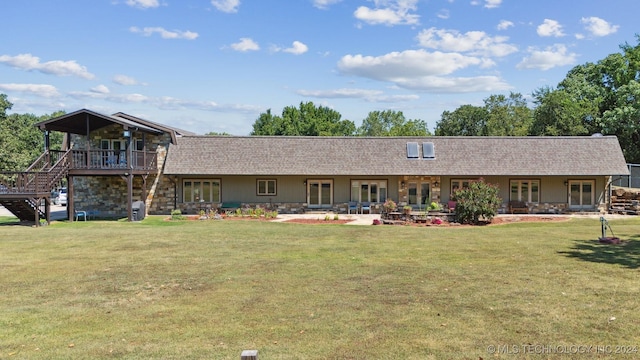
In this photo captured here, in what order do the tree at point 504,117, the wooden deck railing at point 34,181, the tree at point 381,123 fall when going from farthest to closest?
the tree at point 381,123 → the tree at point 504,117 → the wooden deck railing at point 34,181

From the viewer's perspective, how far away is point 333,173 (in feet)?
97.8

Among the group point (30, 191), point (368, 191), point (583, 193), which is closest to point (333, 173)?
point (368, 191)

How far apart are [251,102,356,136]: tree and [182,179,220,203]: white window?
47.3m

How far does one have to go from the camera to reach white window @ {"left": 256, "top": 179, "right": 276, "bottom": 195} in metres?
30.9

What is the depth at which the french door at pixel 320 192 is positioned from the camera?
30.9 m

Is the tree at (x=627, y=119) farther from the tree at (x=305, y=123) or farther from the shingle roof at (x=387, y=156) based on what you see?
the tree at (x=305, y=123)

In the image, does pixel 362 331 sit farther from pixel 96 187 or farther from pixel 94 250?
pixel 96 187

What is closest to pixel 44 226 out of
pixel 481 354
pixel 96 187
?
pixel 96 187

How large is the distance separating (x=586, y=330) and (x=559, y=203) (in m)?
25.8

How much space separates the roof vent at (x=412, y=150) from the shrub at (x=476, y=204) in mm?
6484

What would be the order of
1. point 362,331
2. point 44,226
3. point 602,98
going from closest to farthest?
point 362,331 < point 44,226 < point 602,98

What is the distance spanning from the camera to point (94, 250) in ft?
50.0

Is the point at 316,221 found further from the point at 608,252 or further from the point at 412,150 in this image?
the point at 608,252

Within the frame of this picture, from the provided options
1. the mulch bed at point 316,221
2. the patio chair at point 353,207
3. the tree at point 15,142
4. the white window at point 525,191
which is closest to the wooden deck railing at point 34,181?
the mulch bed at point 316,221
